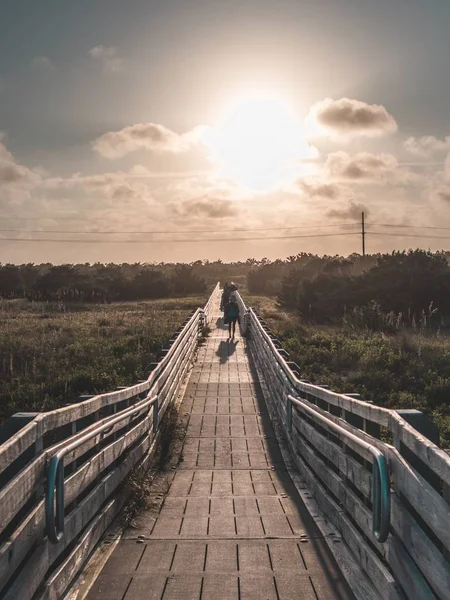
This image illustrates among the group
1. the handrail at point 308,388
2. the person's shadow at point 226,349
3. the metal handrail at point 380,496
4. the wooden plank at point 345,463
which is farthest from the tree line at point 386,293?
the metal handrail at point 380,496

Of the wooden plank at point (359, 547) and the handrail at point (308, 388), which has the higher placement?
the handrail at point (308, 388)

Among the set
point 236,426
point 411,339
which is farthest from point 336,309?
point 236,426

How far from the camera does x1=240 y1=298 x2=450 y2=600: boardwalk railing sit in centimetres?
375

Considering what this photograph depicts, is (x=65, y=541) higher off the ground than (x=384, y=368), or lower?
higher

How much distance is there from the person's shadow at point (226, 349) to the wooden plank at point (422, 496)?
16.2 m

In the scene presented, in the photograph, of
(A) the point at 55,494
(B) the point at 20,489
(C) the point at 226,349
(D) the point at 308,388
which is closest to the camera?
(B) the point at 20,489

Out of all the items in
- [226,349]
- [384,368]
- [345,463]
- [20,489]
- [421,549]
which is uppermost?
[20,489]

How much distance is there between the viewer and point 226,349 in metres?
23.8

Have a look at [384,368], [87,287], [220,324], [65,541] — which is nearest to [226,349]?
[384,368]

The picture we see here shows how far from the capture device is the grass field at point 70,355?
52.7ft

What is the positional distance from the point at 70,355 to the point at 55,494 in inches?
619

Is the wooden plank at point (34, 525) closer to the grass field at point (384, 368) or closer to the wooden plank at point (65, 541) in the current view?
the wooden plank at point (65, 541)

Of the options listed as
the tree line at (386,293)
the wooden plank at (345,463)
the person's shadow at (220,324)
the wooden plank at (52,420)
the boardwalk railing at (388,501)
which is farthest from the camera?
the person's shadow at (220,324)

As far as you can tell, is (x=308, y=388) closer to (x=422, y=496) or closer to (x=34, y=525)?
(x=422, y=496)
